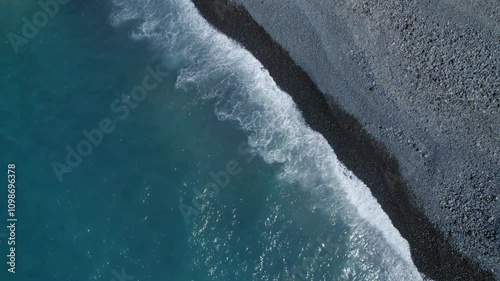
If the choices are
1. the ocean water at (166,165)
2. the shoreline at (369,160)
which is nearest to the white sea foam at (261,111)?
the ocean water at (166,165)

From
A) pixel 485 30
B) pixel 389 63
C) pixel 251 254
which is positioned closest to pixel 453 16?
pixel 485 30

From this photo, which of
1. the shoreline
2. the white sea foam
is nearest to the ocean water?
the white sea foam

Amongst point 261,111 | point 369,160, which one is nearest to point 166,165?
point 261,111

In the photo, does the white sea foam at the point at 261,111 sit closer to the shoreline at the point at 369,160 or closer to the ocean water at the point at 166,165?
the ocean water at the point at 166,165

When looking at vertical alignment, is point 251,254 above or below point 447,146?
above

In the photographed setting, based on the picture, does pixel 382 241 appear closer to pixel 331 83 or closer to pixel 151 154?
pixel 331 83
